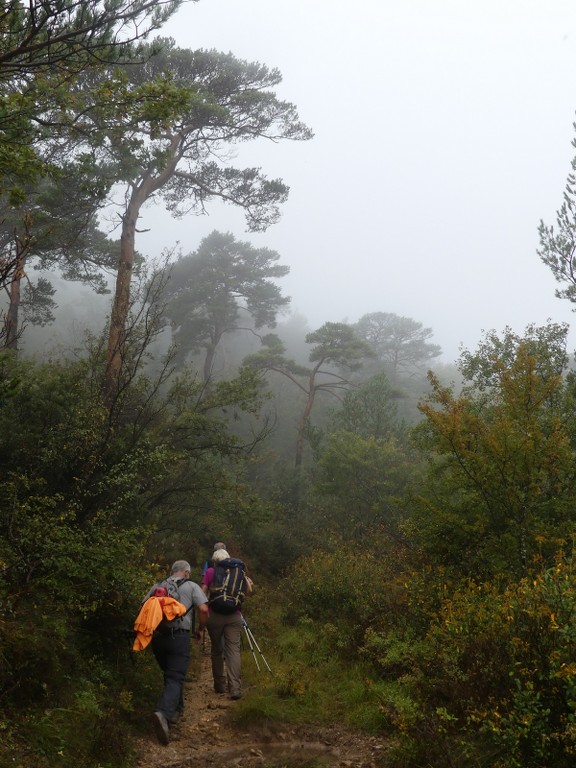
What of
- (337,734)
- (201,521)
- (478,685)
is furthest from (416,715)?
(201,521)

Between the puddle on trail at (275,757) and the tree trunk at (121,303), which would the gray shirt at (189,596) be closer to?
the puddle on trail at (275,757)

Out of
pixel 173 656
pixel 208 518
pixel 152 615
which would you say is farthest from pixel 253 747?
pixel 208 518

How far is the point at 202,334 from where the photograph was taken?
31.2m

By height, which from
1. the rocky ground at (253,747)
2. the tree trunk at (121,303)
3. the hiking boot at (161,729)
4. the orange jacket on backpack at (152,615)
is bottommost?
the rocky ground at (253,747)

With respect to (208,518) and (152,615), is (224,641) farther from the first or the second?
(208,518)

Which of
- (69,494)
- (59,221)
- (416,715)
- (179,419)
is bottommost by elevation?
(416,715)

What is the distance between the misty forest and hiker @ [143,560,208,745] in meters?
0.27

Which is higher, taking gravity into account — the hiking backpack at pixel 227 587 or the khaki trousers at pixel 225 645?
the hiking backpack at pixel 227 587

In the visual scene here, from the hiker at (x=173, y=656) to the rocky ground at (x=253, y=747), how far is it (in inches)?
7.2

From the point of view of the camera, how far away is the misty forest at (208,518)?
14.4 feet

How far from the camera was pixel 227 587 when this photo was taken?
6906mm

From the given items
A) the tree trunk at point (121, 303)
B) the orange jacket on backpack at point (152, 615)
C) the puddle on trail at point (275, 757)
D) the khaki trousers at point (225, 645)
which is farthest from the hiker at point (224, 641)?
the tree trunk at point (121, 303)

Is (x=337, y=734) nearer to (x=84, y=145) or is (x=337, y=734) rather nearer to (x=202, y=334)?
(x=84, y=145)

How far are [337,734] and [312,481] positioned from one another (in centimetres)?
1647
